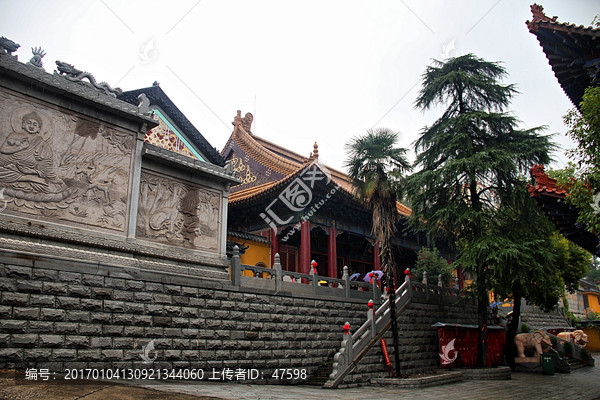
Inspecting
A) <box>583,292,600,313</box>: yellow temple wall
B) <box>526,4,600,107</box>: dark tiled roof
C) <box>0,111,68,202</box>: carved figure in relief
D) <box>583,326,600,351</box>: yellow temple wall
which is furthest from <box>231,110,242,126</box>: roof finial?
<box>583,292,600,313</box>: yellow temple wall

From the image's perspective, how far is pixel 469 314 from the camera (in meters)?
19.5

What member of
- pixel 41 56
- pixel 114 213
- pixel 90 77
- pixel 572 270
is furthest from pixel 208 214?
pixel 572 270

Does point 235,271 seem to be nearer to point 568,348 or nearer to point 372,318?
point 372,318

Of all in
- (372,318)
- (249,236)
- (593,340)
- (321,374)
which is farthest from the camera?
Result: (593,340)

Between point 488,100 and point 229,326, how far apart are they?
11849 mm

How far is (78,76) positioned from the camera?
1002 centimetres

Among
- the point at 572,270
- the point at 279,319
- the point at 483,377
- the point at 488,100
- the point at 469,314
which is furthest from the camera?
the point at 572,270

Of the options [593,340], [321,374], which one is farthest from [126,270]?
[593,340]

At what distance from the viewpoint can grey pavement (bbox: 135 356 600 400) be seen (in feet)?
29.2

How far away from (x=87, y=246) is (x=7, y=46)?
4.17 meters

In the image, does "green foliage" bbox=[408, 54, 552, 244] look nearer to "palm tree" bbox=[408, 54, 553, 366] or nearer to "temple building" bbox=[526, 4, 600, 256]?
"palm tree" bbox=[408, 54, 553, 366]

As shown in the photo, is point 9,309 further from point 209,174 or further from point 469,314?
point 469,314

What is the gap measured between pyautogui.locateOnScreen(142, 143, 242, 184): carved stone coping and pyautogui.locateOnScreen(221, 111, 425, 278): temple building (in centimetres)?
405

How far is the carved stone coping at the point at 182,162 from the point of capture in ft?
36.5
